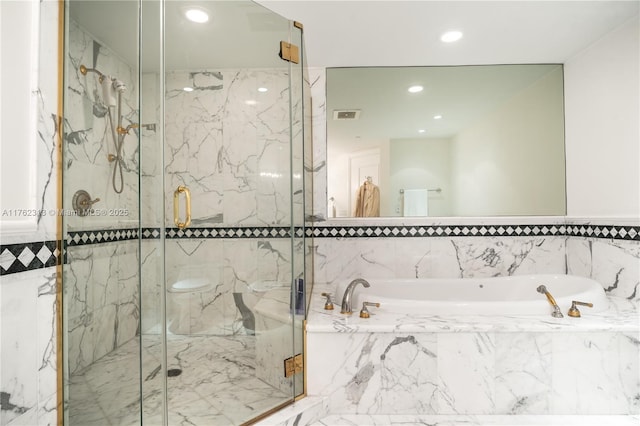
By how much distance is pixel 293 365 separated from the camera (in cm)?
171

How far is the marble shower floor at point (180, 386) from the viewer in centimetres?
120

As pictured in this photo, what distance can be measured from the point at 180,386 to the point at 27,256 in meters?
0.77

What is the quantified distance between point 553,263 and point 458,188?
1.08 meters

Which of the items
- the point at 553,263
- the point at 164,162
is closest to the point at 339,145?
the point at 164,162

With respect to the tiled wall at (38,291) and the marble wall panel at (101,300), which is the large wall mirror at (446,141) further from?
the tiled wall at (38,291)

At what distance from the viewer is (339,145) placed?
2871 millimetres

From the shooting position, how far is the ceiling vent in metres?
2.88

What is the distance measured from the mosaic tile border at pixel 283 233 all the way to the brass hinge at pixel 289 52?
0.95 m

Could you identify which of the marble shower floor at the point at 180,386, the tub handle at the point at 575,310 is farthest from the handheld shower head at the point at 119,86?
the tub handle at the point at 575,310

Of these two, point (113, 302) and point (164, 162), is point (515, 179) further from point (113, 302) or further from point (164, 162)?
point (113, 302)

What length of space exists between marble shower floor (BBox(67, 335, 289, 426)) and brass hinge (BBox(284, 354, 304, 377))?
11cm

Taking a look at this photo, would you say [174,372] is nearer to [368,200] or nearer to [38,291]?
[38,291]

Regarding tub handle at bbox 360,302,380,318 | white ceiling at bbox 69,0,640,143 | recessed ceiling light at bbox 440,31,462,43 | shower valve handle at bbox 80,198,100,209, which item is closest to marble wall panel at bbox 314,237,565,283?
tub handle at bbox 360,302,380,318

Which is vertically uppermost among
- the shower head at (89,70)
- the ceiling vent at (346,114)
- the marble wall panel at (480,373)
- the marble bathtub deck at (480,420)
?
the ceiling vent at (346,114)
